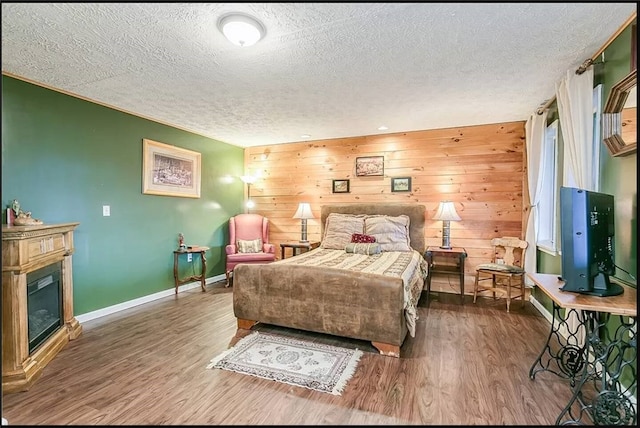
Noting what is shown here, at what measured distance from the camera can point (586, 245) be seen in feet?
6.07

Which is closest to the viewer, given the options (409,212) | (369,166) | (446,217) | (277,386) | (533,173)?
(277,386)

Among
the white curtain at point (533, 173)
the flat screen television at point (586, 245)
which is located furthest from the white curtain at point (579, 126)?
the white curtain at point (533, 173)

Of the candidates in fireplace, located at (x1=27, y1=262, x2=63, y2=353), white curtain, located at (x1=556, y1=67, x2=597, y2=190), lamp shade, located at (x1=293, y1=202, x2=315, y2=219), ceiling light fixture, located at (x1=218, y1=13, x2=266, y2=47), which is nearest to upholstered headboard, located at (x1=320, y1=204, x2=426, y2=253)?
lamp shade, located at (x1=293, y1=202, x2=315, y2=219)

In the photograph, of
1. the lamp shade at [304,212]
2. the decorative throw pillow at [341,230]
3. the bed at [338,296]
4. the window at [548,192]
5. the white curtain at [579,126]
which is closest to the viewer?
the white curtain at [579,126]

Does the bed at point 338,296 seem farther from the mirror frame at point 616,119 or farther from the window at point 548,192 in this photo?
the mirror frame at point 616,119

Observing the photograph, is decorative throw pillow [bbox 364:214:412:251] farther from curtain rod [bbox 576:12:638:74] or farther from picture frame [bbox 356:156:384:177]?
curtain rod [bbox 576:12:638:74]

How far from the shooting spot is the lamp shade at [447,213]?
13.5 ft

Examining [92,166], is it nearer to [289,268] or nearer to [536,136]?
[289,268]

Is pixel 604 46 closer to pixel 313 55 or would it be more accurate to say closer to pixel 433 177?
pixel 313 55

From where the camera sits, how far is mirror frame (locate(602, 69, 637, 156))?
1947mm

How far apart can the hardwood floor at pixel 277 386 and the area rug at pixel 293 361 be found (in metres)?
0.07

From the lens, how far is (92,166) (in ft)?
11.0

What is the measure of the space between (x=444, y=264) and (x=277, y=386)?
314cm

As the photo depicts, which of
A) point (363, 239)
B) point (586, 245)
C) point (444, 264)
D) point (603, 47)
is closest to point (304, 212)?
point (363, 239)
